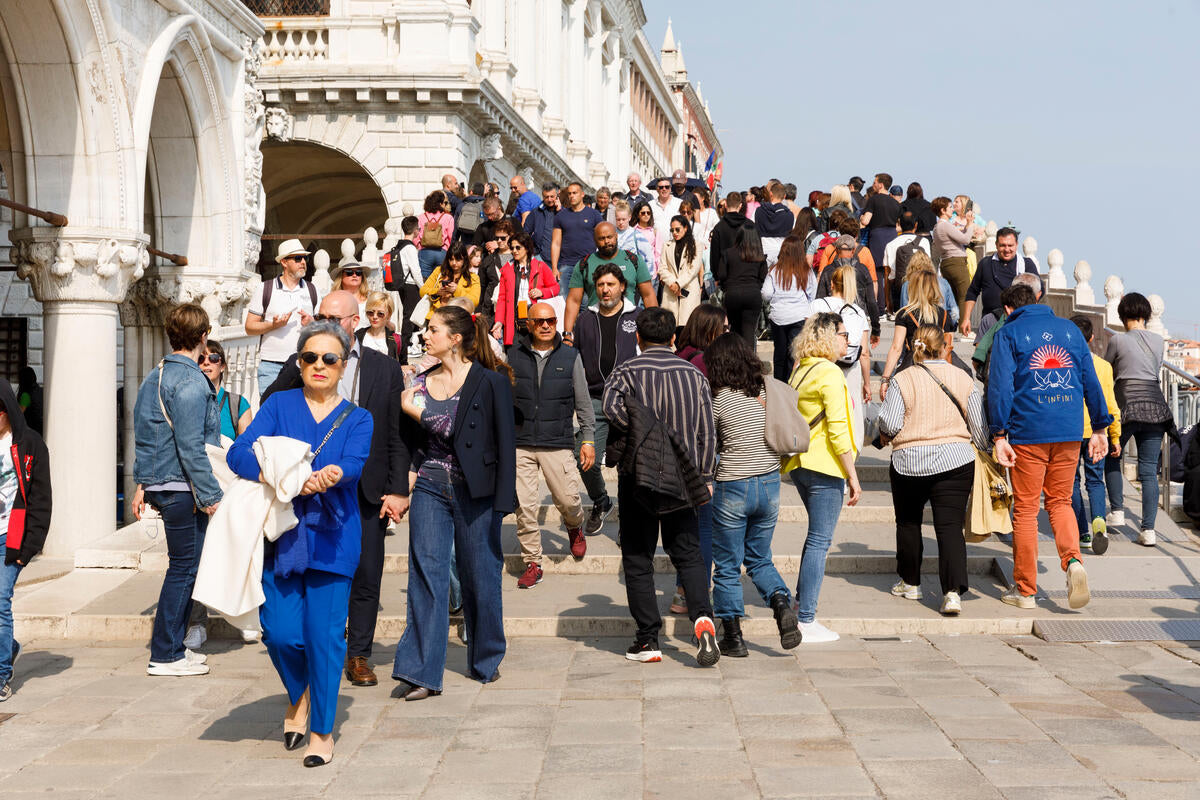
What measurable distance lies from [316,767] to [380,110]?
2303 centimetres

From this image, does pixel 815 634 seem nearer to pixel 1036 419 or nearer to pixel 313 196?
pixel 1036 419

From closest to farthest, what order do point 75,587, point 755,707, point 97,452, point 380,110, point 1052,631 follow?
1. point 755,707
2. point 1052,631
3. point 75,587
4. point 97,452
5. point 380,110

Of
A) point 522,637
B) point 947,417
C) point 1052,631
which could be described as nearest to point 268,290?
point 522,637

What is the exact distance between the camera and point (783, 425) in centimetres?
755

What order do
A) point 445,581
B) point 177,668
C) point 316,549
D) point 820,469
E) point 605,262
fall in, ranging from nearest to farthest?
point 316,549 → point 445,581 → point 177,668 → point 820,469 → point 605,262

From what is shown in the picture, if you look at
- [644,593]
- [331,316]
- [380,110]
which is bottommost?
[644,593]

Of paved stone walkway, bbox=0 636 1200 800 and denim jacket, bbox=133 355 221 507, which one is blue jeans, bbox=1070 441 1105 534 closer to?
paved stone walkway, bbox=0 636 1200 800

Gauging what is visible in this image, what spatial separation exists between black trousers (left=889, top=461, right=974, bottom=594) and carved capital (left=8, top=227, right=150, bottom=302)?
7030 mm

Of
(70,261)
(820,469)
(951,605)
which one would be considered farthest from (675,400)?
(70,261)

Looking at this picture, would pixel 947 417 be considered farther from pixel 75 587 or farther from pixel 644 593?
pixel 75 587

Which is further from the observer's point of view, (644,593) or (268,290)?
(268,290)

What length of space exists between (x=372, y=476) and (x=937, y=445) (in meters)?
3.54

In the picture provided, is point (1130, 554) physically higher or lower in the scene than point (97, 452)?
lower

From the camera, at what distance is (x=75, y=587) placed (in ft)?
30.5
